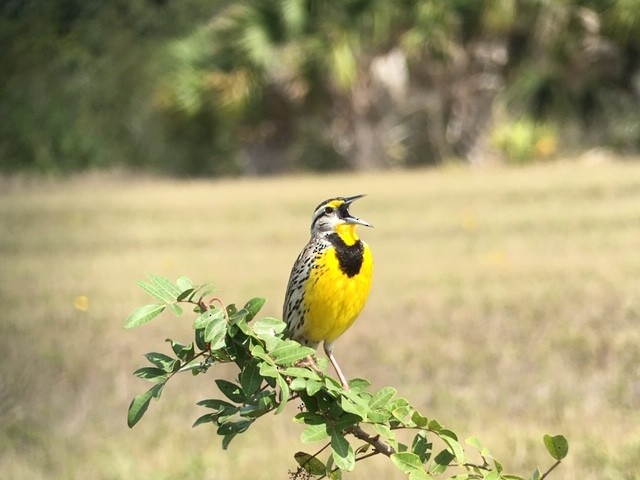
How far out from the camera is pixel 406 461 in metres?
1.77

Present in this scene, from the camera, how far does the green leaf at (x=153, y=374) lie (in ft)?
5.54

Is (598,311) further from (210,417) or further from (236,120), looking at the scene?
(236,120)

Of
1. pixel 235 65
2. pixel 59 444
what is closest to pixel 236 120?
pixel 235 65

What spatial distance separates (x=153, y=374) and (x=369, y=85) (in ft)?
45.0

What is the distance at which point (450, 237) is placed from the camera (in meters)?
7.68

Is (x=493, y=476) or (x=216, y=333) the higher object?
(x=216, y=333)

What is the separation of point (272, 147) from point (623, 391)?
12.0 meters

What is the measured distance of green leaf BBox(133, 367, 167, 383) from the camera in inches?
66.5

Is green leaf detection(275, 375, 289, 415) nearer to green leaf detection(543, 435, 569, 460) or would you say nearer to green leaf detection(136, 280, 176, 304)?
green leaf detection(136, 280, 176, 304)

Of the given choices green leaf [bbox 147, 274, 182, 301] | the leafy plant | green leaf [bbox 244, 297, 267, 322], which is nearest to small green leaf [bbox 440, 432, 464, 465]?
the leafy plant

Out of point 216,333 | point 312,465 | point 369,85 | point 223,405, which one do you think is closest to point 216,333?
point 216,333

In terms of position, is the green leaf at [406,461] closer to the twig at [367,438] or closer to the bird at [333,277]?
the twig at [367,438]

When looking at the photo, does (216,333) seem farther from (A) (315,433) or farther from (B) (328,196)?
(B) (328,196)

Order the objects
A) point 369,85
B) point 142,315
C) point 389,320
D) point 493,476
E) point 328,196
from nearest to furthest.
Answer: point 142,315, point 493,476, point 389,320, point 328,196, point 369,85
